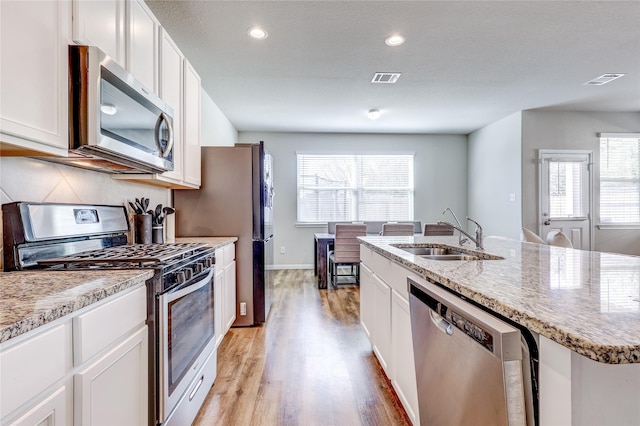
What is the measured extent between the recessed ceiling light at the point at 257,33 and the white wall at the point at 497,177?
411 centimetres

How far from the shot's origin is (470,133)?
6.17 meters

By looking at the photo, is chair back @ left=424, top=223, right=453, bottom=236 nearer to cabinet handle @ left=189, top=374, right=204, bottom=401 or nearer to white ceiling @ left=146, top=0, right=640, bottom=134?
white ceiling @ left=146, top=0, right=640, bottom=134

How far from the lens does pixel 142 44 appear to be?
177 centimetres

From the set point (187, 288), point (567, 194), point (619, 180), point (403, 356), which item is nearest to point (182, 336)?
point (187, 288)

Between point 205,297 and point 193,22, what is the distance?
2067 millimetres

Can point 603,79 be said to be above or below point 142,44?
above

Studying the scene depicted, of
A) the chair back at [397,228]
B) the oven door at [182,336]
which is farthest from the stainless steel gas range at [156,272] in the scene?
the chair back at [397,228]

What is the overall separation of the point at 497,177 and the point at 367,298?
162 inches

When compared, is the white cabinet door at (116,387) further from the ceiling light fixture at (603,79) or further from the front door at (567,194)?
the front door at (567,194)

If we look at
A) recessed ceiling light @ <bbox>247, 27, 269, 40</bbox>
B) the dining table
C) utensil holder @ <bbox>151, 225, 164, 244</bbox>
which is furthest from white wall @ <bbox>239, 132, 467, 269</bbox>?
utensil holder @ <bbox>151, 225, 164, 244</bbox>

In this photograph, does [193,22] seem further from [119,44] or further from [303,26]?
[119,44]

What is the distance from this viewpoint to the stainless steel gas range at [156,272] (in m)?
1.24

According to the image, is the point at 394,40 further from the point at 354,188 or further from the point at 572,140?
the point at 572,140

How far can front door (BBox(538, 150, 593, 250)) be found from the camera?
479 centimetres
